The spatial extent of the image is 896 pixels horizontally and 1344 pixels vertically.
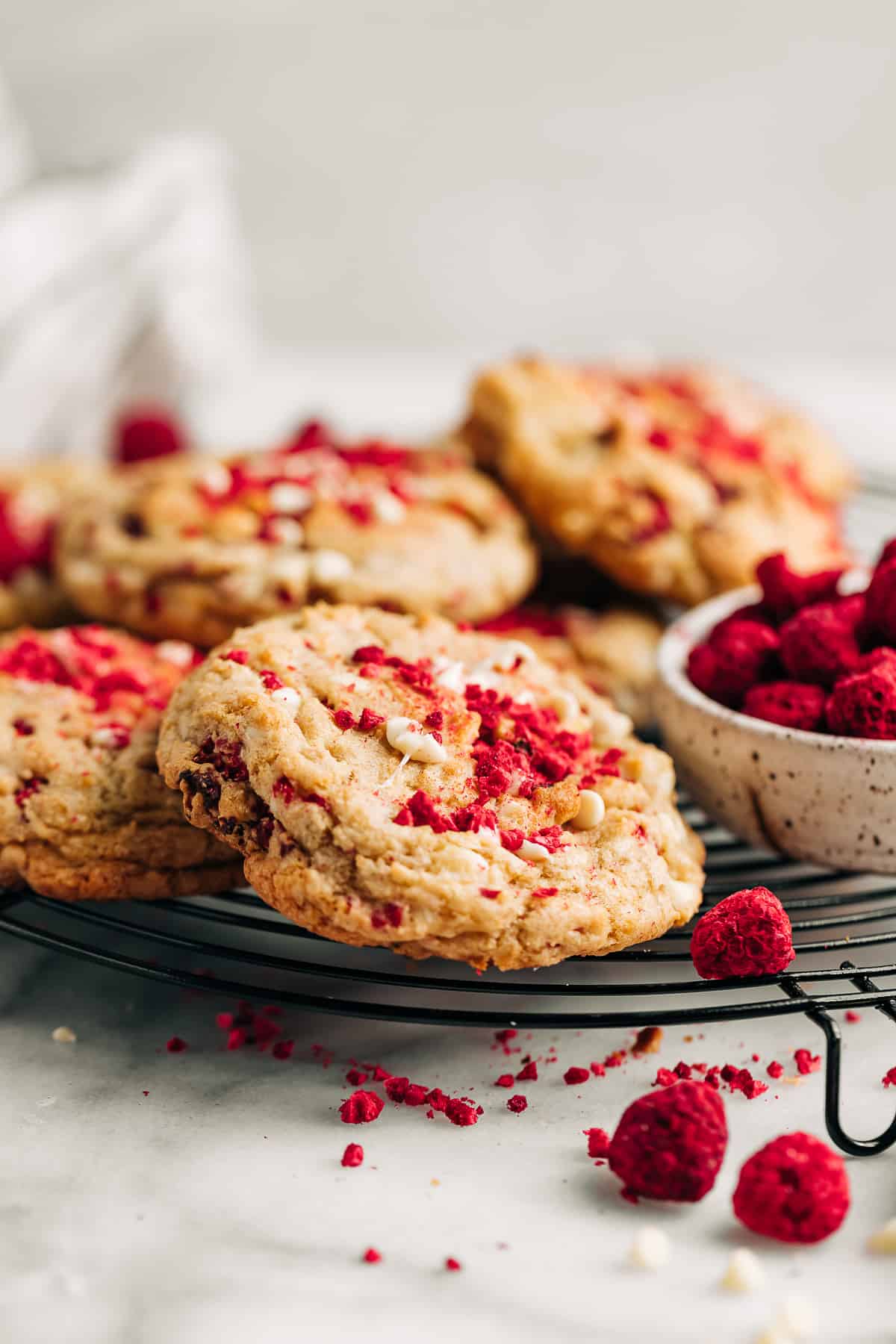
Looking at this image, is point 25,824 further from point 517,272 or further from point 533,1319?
point 517,272

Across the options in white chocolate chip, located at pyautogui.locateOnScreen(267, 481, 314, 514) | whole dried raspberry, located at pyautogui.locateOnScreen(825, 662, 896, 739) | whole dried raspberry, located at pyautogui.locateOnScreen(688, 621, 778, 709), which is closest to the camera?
whole dried raspberry, located at pyautogui.locateOnScreen(825, 662, 896, 739)

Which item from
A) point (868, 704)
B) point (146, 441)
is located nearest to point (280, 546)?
point (868, 704)

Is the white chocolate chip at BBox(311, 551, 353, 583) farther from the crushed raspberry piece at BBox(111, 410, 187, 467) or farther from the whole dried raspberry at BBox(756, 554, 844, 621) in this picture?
the crushed raspberry piece at BBox(111, 410, 187, 467)

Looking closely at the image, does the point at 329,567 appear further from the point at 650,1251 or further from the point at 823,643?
the point at 650,1251

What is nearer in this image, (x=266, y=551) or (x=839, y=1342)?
(x=839, y=1342)

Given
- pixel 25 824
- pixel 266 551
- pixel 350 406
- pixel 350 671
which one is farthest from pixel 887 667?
pixel 350 406

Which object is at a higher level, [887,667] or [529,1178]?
[887,667]

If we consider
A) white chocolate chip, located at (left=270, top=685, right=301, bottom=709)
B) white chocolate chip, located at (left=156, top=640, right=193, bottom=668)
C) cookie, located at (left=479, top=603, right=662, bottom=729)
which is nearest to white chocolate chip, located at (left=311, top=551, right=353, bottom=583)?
white chocolate chip, located at (left=156, top=640, right=193, bottom=668)
